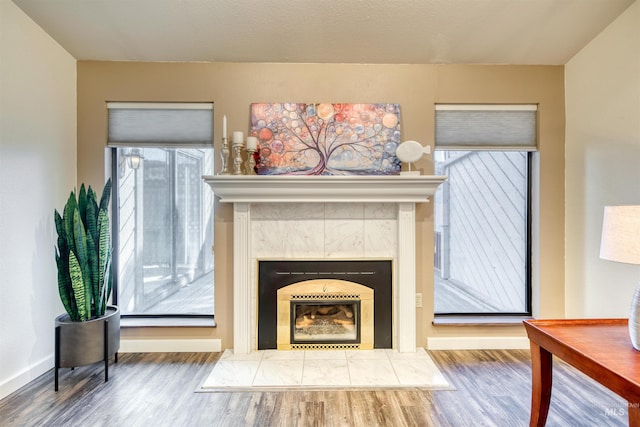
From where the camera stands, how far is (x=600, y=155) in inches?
92.5

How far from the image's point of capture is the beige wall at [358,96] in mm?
2631

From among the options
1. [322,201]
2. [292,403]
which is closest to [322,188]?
[322,201]

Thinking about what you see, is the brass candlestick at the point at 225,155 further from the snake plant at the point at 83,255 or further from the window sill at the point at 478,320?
the window sill at the point at 478,320

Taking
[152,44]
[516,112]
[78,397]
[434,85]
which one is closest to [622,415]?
[516,112]

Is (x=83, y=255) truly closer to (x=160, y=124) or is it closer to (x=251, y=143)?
(x=160, y=124)

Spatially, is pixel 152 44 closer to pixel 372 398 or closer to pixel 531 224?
pixel 372 398

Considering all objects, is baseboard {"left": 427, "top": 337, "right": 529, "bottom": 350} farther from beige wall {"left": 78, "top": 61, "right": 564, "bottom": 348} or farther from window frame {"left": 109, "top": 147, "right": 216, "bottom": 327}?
window frame {"left": 109, "top": 147, "right": 216, "bottom": 327}

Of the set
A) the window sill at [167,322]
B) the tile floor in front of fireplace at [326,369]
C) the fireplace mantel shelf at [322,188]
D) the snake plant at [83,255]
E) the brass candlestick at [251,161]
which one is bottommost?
the tile floor in front of fireplace at [326,369]

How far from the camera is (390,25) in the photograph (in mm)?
2227

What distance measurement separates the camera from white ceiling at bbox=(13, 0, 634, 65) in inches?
81.5

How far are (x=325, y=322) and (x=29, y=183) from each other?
2347 millimetres

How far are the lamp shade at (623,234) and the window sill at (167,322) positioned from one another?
102 inches

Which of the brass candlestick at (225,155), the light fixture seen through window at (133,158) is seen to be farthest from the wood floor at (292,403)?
the light fixture seen through window at (133,158)
